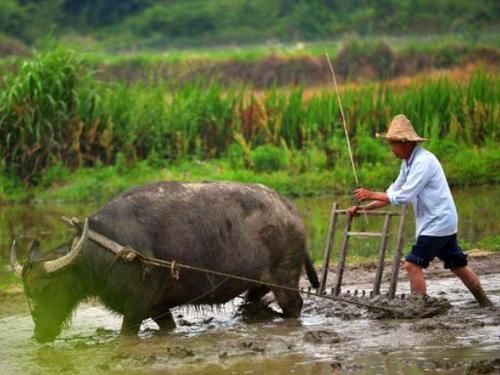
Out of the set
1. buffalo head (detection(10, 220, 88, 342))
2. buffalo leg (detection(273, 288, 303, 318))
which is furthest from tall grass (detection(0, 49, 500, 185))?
buffalo head (detection(10, 220, 88, 342))

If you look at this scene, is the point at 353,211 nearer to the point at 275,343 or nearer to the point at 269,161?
the point at 275,343

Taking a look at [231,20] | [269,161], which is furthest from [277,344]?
[231,20]

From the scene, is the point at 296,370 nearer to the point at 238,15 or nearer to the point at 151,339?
the point at 151,339

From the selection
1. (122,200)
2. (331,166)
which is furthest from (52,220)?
(122,200)

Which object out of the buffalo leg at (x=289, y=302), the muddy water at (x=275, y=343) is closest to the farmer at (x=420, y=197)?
the muddy water at (x=275, y=343)

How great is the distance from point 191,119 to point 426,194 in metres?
11.2

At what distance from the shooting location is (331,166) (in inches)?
692

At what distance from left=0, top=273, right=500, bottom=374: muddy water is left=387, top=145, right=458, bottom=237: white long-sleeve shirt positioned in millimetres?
700

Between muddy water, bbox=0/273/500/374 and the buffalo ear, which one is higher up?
the buffalo ear

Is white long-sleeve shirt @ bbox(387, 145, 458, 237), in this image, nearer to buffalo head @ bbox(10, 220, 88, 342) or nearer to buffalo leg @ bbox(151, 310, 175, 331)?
buffalo leg @ bbox(151, 310, 175, 331)

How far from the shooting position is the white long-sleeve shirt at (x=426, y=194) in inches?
322

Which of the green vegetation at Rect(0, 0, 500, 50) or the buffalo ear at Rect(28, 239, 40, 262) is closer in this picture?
the buffalo ear at Rect(28, 239, 40, 262)

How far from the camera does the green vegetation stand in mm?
46500

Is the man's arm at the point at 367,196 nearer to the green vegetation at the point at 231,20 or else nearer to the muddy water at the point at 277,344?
the muddy water at the point at 277,344
